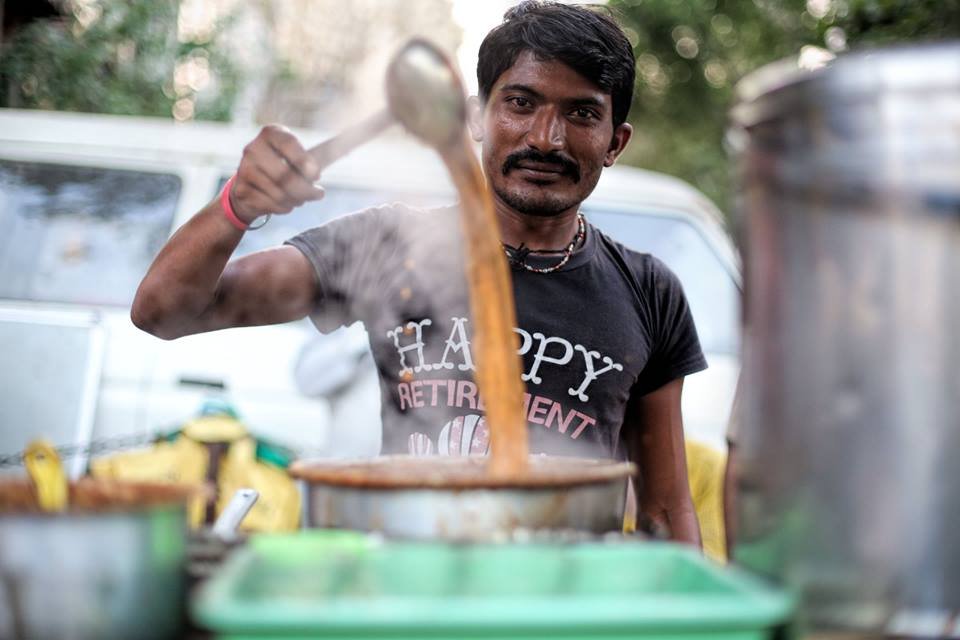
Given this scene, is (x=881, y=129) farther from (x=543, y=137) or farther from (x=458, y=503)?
(x=543, y=137)

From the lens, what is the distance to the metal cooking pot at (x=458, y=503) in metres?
1.22

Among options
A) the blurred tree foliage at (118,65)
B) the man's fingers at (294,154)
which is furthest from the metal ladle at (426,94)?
the blurred tree foliage at (118,65)

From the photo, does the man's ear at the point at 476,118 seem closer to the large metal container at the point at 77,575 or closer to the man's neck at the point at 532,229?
A: the man's neck at the point at 532,229

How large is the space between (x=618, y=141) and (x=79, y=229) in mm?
2738

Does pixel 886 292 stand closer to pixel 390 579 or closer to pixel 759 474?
pixel 759 474

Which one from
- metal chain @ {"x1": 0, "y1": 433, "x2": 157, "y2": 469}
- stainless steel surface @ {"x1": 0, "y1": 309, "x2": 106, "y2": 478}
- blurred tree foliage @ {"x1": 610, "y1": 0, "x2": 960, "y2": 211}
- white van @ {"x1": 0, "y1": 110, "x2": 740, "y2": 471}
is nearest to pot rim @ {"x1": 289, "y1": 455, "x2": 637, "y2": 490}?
white van @ {"x1": 0, "y1": 110, "x2": 740, "y2": 471}

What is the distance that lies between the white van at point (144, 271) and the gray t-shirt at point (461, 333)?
5.11 ft

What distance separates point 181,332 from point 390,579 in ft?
4.14

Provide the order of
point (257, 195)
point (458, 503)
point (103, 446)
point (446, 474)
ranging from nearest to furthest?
point (458, 503)
point (446, 474)
point (257, 195)
point (103, 446)

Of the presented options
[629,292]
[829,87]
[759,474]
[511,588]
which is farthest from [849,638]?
[629,292]

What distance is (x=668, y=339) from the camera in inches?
97.3

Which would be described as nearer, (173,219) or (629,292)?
(629,292)

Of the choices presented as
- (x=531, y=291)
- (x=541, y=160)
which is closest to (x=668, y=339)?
(x=531, y=291)

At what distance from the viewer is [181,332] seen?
218 cm
